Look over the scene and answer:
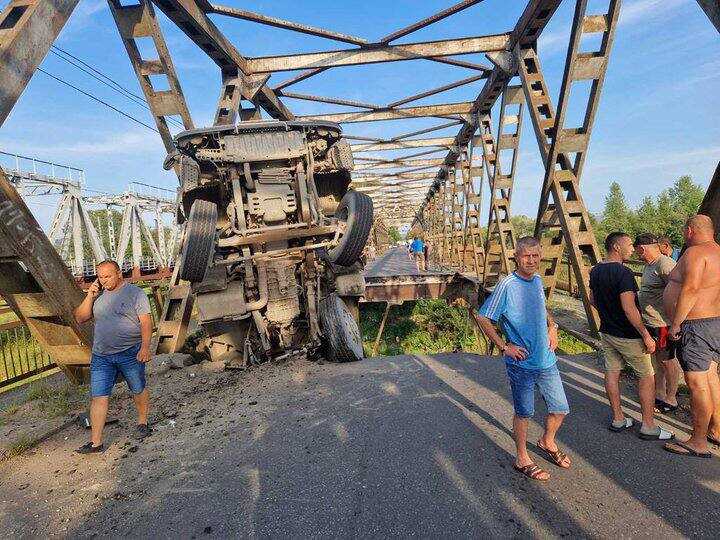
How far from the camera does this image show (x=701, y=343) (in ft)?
9.13

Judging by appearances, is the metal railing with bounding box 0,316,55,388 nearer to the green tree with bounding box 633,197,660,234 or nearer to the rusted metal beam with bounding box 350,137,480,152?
the rusted metal beam with bounding box 350,137,480,152

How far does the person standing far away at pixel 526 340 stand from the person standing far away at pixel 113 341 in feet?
10.2

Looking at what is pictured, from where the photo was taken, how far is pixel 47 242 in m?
3.90

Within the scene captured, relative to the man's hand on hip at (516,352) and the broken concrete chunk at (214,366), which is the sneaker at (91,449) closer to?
the broken concrete chunk at (214,366)

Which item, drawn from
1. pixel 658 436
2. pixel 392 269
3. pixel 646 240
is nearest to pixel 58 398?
pixel 658 436

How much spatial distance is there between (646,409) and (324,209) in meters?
5.18

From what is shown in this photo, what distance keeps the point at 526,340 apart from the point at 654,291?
86.5 inches

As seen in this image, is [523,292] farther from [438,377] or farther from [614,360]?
[438,377]

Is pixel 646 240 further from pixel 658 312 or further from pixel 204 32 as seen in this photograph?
pixel 204 32

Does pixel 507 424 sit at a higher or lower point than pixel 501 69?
lower

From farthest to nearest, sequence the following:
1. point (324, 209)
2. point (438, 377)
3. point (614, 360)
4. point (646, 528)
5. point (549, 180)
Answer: point (324, 209)
point (549, 180)
point (438, 377)
point (614, 360)
point (646, 528)

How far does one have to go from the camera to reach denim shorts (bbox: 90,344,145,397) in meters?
3.37

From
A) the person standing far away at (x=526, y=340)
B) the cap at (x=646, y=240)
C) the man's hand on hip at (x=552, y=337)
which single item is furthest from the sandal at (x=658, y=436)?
the cap at (x=646, y=240)

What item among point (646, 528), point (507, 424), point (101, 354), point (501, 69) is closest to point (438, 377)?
point (507, 424)
